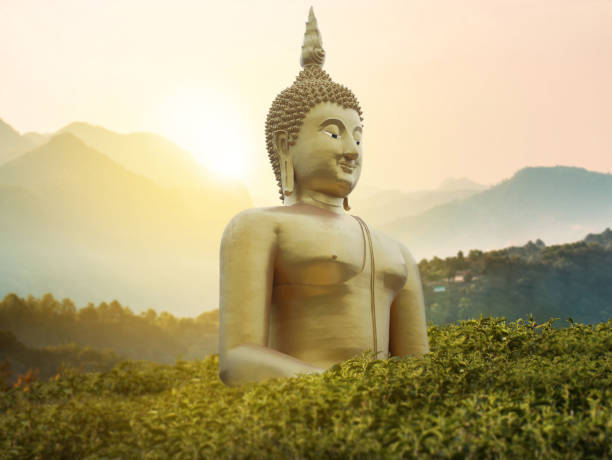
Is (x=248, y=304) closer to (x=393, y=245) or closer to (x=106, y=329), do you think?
(x=393, y=245)

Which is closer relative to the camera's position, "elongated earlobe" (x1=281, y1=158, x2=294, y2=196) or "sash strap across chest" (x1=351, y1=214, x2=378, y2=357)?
"sash strap across chest" (x1=351, y1=214, x2=378, y2=357)

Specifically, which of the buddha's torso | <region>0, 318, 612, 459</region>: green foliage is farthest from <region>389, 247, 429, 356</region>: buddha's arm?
<region>0, 318, 612, 459</region>: green foliage

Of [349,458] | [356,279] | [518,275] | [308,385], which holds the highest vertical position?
[518,275]

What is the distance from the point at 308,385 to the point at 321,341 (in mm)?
1043

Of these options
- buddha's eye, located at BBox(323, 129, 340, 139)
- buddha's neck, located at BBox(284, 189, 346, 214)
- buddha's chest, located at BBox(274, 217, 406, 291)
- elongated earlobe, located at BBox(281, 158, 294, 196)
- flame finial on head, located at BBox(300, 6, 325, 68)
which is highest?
flame finial on head, located at BBox(300, 6, 325, 68)

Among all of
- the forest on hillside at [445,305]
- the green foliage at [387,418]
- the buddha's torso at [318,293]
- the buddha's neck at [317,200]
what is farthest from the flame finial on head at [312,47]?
the forest on hillside at [445,305]

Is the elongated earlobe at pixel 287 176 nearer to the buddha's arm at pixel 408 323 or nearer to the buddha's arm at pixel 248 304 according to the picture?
the buddha's arm at pixel 248 304

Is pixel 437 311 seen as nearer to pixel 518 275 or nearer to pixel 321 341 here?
pixel 518 275

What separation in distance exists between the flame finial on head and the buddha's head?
0.38 m

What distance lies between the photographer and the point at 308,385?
3.36 meters

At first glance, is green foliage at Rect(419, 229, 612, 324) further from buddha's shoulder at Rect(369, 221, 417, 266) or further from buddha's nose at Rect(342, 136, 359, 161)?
buddha's nose at Rect(342, 136, 359, 161)

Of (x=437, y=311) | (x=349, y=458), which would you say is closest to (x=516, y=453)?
(x=349, y=458)

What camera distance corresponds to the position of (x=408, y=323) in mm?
5074

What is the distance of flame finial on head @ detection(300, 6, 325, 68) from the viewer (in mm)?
5418
